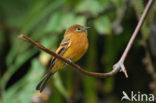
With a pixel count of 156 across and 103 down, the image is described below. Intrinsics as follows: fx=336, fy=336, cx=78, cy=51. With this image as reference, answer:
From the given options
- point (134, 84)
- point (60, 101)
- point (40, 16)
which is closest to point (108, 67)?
point (134, 84)

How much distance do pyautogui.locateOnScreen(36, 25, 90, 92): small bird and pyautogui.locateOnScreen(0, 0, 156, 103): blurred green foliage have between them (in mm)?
442

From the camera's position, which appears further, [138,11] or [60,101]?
[60,101]

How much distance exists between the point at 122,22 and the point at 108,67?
1.70ft

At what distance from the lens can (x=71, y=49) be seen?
2.54 m

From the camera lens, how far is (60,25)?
335 centimetres

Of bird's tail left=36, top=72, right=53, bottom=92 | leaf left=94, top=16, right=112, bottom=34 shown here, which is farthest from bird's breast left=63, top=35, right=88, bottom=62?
leaf left=94, top=16, right=112, bottom=34

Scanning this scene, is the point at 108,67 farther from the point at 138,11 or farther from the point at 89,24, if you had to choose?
the point at 138,11

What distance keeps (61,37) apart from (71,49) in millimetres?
948

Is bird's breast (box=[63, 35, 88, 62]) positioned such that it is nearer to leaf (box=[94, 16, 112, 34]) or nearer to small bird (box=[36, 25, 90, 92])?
small bird (box=[36, 25, 90, 92])

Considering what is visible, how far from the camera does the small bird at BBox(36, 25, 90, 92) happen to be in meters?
2.46

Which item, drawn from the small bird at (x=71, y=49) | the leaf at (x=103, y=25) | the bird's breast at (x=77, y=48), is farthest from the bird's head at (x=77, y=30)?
the leaf at (x=103, y=25)

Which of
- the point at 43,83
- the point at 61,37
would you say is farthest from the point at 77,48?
the point at 61,37

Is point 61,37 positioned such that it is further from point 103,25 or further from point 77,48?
point 77,48

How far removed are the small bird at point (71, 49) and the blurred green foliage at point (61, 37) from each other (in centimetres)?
44
